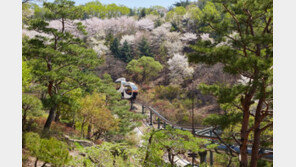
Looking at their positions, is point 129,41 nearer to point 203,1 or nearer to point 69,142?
point 203,1

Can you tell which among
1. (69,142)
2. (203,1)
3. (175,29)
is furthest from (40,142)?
(203,1)

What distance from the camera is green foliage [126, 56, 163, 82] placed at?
18.0m

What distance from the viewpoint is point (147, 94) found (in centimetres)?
1656

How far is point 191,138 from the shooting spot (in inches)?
139

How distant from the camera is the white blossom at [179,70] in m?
17.2

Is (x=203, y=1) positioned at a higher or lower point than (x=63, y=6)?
higher

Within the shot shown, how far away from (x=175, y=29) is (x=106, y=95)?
1501 cm

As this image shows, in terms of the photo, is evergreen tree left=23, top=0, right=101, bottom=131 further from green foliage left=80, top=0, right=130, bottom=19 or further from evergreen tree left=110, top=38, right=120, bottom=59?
green foliage left=80, top=0, right=130, bottom=19

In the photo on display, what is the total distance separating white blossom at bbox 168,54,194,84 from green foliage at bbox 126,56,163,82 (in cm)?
104

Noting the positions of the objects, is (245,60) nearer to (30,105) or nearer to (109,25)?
(30,105)

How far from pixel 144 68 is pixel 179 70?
284 cm

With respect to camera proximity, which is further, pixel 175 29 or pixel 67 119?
pixel 175 29

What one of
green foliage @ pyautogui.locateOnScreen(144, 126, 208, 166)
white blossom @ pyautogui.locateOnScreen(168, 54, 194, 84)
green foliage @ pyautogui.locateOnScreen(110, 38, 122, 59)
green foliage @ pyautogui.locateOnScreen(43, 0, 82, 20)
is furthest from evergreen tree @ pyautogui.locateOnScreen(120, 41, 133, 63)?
green foliage @ pyautogui.locateOnScreen(144, 126, 208, 166)

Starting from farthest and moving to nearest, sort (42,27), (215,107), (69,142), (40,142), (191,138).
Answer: (215,107)
(69,142)
(42,27)
(40,142)
(191,138)
